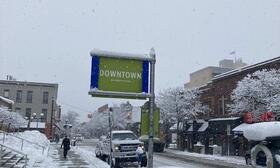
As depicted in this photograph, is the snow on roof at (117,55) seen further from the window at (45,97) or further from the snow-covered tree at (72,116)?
the snow-covered tree at (72,116)

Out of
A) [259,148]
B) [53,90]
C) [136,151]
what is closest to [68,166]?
[136,151]

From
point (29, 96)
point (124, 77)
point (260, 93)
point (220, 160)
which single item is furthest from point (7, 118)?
point (124, 77)

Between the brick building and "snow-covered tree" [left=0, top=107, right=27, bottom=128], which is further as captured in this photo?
"snow-covered tree" [left=0, top=107, right=27, bottom=128]

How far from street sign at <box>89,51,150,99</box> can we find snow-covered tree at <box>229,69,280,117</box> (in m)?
22.4

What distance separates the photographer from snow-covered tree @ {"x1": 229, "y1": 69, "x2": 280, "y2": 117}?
31.2 meters

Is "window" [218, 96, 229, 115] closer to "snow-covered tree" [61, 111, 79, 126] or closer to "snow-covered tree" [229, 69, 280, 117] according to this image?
"snow-covered tree" [229, 69, 280, 117]

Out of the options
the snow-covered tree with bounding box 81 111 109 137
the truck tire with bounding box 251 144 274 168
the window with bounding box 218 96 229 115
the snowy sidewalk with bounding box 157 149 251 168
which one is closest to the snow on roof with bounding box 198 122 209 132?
the window with bounding box 218 96 229 115

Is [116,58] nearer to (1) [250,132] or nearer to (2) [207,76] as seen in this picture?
(1) [250,132]

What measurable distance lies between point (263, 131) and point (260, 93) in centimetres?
2639

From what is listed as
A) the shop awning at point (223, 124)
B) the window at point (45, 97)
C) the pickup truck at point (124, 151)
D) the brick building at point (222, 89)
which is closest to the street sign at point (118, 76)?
the pickup truck at point (124, 151)

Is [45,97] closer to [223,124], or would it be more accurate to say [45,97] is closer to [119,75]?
[223,124]

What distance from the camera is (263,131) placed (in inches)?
269

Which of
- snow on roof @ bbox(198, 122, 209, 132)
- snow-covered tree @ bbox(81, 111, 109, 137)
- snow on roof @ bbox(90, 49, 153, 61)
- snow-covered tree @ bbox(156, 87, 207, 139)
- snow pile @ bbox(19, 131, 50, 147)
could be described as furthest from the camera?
snow-covered tree @ bbox(81, 111, 109, 137)

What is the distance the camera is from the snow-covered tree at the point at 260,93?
31.2 meters
